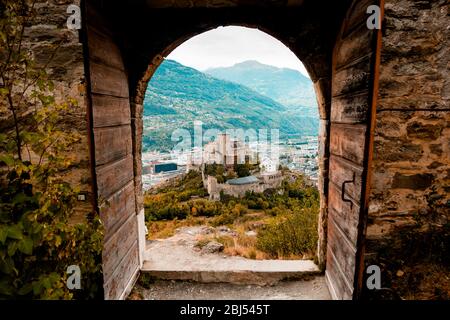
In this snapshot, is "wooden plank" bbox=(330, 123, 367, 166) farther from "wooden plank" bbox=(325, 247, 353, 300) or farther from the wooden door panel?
"wooden plank" bbox=(325, 247, 353, 300)

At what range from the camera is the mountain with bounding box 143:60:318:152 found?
100.0 ft

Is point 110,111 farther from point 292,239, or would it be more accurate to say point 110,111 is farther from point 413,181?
point 292,239

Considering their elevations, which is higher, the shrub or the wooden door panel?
the wooden door panel

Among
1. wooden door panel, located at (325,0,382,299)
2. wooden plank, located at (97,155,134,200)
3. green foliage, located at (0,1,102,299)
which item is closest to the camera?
green foliage, located at (0,1,102,299)

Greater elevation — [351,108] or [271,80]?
[271,80]

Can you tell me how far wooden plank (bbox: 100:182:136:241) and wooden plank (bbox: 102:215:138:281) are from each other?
2.4 inches

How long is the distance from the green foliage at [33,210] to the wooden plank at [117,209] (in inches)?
8.4

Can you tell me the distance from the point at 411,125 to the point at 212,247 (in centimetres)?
301

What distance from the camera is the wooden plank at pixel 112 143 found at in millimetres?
2232

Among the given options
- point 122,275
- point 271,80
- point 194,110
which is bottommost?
point 122,275

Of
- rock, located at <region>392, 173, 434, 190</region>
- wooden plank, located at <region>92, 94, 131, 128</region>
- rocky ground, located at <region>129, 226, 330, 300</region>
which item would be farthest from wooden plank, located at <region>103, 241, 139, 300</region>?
rock, located at <region>392, 173, 434, 190</region>

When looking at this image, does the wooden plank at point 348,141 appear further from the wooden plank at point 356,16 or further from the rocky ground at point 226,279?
the rocky ground at point 226,279

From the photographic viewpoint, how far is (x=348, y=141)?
7.67 ft

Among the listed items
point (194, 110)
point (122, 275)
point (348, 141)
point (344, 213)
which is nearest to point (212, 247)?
point (122, 275)
